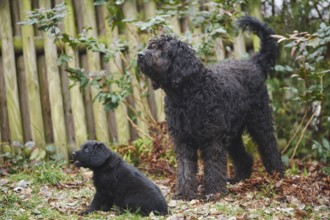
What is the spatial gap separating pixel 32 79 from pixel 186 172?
10.0 feet

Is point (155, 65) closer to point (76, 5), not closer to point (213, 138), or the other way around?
point (213, 138)

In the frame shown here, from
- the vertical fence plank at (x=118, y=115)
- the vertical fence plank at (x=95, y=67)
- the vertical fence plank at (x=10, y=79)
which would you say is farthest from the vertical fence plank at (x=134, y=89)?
the vertical fence plank at (x=10, y=79)

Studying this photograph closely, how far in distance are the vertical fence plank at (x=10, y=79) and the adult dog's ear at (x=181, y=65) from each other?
3033 millimetres

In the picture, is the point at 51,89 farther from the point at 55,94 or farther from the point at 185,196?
the point at 185,196

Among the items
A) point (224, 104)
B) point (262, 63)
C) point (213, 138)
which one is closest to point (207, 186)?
point (213, 138)

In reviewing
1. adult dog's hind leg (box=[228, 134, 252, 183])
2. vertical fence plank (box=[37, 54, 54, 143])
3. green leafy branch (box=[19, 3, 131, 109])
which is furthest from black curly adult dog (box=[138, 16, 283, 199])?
vertical fence plank (box=[37, 54, 54, 143])

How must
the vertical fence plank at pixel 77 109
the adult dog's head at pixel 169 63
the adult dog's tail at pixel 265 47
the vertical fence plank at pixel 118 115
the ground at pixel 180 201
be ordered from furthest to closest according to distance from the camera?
the vertical fence plank at pixel 118 115 < the vertical fence plank at pixel 77 109 < the adult dog's tail at pixel 265 47 < the adult dog's head at pixel 169 63 < the ground at pixel 180 201

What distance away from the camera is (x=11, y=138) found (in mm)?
7992

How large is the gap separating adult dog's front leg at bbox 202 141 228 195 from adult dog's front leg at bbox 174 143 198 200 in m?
0.14

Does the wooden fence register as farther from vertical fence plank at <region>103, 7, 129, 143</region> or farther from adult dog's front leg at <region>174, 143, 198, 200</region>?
adult dog's front leg at <region>174, 143, 198, 200</region>

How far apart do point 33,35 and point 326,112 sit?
14.4ft

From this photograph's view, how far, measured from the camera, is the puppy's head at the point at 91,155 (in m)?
5.26

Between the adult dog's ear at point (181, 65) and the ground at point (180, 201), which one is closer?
the ground at point (180, 201)

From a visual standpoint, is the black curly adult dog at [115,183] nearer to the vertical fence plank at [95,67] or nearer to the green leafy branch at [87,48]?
the green leafy branch at [87,48]
